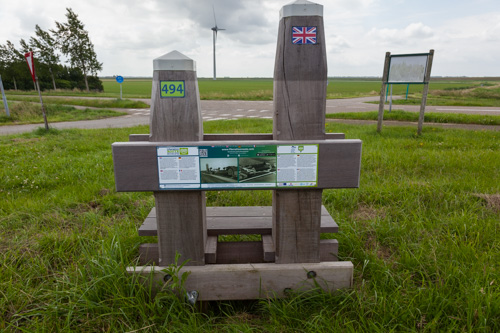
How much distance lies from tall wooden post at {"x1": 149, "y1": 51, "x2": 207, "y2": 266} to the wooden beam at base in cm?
10

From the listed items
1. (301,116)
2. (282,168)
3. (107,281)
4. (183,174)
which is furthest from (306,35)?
(107,281)

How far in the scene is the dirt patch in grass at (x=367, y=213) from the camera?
2891 mm

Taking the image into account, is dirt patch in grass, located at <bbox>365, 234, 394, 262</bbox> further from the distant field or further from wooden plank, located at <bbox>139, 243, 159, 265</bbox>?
the distant field

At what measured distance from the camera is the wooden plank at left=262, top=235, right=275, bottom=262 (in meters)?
1.93

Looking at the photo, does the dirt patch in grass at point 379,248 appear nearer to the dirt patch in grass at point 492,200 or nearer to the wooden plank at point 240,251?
the wooden plank at point 240,251

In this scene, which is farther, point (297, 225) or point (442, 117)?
point (442, 117)

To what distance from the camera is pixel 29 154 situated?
5754 millimetres

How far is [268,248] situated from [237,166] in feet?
1.85

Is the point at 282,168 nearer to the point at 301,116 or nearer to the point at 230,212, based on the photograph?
the point at 301,116

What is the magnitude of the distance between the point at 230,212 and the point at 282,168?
2.82ft

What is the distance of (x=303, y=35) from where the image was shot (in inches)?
65.4

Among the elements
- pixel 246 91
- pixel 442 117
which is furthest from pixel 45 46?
pixel 442 117

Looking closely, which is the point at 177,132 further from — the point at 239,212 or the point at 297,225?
the point at 239,212

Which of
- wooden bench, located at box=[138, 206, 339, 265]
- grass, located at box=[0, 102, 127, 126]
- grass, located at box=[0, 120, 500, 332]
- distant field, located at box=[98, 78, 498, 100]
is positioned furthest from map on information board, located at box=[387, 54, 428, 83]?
distant field, located at box=[98, 78, 498, 100]
